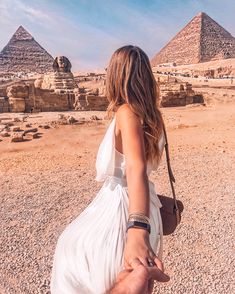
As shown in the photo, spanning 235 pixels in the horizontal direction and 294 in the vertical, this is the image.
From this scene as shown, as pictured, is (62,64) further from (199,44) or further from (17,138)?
(199,44)

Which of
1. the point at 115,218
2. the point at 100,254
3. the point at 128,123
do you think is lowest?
the point at 100,254

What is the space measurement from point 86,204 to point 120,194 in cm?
433

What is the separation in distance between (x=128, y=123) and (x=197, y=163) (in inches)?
278

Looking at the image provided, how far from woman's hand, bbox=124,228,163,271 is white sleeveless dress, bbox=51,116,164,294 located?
20cm

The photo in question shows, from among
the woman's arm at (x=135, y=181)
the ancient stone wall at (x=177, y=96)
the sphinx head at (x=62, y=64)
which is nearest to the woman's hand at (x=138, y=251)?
the woman's arm at (x=135, y=181)

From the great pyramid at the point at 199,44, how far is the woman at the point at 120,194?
103m

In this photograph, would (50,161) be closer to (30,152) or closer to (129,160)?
(30,152)

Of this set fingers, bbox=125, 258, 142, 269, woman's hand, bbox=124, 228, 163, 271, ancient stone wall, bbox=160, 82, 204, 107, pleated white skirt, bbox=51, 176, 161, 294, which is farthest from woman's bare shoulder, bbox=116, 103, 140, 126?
ancient stone wall, bbox=160, 82, 204, 107

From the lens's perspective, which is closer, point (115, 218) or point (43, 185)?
point (115, 218)

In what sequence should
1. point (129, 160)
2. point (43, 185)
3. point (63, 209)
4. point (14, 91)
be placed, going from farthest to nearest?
point (14, 91) < point (43, 185) < point (63, 209) < point (129, 160)

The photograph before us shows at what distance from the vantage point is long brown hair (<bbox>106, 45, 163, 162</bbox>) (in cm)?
168

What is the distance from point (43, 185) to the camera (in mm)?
7062

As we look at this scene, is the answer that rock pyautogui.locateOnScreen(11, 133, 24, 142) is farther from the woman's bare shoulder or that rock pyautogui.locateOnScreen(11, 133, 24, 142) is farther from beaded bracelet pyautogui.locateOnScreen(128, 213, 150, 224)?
beaded bracelet pyautogui.locateOnScreen(128, 213, 150, 224)

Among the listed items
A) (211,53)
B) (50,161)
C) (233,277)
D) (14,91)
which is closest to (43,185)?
(50,161)
